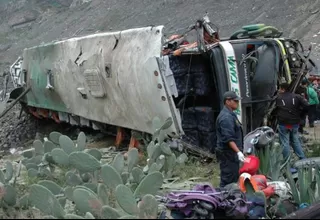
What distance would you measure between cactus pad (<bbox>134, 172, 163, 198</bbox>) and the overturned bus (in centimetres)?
340

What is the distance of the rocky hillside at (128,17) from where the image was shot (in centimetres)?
3206

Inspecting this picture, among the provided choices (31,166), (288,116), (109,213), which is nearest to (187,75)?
(288,116)

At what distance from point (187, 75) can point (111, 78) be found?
1486 mm

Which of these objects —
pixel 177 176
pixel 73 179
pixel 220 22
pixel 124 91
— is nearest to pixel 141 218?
pixel 73 179

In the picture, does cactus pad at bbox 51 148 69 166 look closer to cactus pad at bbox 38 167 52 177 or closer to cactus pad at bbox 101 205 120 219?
cactus pad at bbox 38 167 52 177

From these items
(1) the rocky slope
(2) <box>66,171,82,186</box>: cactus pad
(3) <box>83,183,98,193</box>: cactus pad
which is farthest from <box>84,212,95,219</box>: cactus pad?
(1) the rocky slope

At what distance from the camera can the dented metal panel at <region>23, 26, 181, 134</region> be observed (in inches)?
348

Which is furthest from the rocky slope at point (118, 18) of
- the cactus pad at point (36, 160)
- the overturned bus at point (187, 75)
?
the cactus pad at point (36, 160)

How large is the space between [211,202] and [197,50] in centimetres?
437

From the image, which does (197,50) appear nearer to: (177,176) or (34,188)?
(177,176)

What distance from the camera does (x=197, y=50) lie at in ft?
29.1

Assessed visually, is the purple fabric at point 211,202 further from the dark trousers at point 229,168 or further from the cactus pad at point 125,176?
Result: the dark trousers at point 229,168

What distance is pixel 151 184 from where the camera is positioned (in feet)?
17.5

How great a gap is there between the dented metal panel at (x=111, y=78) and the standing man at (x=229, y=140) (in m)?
1.92
